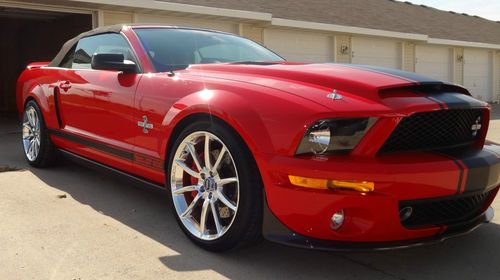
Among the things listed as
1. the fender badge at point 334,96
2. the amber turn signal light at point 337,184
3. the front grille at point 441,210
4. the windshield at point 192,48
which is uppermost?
the windshield at point 192,48

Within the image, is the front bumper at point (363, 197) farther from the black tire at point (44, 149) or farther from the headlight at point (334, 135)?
the black tire at point (44, 149)

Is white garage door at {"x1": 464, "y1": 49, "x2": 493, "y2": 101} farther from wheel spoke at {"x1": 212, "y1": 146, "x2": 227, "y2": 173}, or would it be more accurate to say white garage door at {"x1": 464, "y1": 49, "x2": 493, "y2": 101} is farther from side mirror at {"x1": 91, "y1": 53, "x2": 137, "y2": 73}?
wheel spoke at {"x1": 212, "y1": 146, "x2": 227, "y2": 173}

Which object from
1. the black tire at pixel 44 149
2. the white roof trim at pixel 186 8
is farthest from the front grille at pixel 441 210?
the white roof trim at pixel 186 8

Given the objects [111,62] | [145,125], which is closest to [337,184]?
[145,125]

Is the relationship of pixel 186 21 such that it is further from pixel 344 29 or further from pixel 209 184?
pixel 209 184

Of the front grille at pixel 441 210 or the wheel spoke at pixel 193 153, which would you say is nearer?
the front grille at pixel 441 210

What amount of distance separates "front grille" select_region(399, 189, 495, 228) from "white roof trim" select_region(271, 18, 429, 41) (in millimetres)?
10936

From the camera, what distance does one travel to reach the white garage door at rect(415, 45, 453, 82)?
758 inches

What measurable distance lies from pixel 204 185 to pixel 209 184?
58 millimetres

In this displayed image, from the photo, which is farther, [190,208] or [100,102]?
[100,102]

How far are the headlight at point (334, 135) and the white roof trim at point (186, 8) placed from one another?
27.0ft

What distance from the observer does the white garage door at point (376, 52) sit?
653 inches

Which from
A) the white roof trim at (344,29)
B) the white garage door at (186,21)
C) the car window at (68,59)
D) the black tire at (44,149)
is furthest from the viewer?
the white roof trim at (344,29)

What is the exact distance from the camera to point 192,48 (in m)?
4.05
